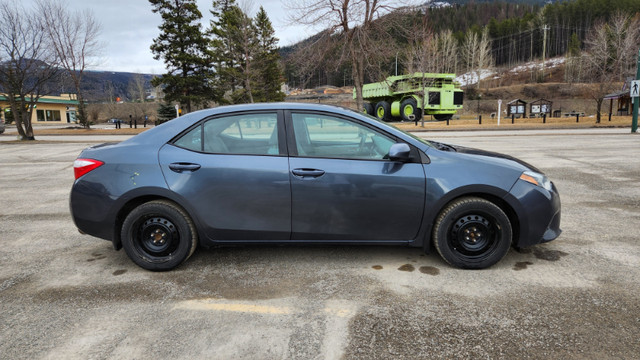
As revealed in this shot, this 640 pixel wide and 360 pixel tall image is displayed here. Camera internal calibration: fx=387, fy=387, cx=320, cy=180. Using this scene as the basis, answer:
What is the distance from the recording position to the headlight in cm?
339

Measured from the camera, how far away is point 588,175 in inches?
315

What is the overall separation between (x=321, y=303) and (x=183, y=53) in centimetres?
3995

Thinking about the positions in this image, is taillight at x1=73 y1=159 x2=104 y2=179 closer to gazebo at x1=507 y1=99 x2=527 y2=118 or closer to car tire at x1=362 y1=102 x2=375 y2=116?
car tire at x1=362 y1=102 x2=375 y2=116

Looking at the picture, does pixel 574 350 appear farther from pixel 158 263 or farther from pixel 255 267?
pixel 158 263

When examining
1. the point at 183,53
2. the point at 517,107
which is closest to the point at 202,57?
the point at 183,53

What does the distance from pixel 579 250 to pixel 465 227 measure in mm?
1467

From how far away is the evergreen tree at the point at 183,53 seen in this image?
37684 millimetres

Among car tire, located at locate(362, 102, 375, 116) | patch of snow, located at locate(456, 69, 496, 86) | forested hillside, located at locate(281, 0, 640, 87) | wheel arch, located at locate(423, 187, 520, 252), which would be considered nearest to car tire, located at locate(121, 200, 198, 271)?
wheel arch, located at locate(423, 187, 520, 252)

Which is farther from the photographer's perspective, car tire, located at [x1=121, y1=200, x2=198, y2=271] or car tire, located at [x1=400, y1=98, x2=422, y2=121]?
car tire, located at [x1=400, y1=98, x2=422, y2=121]

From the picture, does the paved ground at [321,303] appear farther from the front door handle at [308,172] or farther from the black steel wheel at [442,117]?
the black steel wheel at [442,117]

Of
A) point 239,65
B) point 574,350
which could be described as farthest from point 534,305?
point 239,65

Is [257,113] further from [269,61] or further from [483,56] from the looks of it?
[483,56]

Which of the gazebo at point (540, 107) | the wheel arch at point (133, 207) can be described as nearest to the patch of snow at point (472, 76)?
the gazebo at point (540, 107)

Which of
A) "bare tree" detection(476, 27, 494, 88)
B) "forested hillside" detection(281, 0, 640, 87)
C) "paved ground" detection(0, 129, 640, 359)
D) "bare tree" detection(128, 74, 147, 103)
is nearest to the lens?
"paved ground" detection(0, 129, 640, 359)
